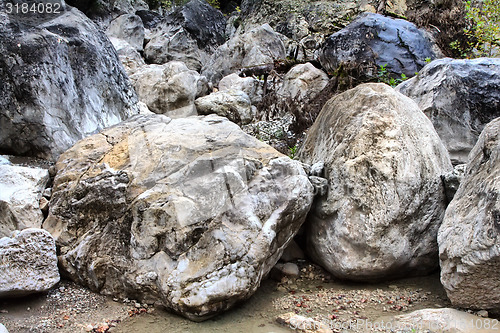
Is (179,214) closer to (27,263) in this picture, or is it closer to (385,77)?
(27,263)

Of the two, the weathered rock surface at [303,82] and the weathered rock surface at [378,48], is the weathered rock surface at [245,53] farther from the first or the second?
the weathered rock surface at [378,48]

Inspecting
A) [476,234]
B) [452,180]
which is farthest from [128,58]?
[476,234]

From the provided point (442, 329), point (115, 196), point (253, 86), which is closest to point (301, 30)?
point (253, 86)

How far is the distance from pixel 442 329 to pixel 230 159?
2194 mm

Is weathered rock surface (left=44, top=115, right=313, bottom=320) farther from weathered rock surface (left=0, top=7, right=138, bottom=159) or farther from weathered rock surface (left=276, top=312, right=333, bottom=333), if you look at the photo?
weathered rock surface (left=0, top=7, right=138, bottom=159)

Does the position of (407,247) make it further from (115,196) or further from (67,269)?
(67,269)

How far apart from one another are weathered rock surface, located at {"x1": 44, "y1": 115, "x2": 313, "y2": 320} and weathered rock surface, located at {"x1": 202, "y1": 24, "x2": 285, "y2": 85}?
5848mm

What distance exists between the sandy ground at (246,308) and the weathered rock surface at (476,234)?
0.41 meters

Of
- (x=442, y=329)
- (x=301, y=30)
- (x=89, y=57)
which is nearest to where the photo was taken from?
(x=442, y=329)

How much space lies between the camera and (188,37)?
11.9m

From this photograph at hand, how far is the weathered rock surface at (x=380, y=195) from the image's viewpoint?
3.96 metres

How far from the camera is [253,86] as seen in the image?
8.63 m

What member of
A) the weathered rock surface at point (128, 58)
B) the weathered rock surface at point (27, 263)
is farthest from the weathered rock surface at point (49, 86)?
the weathered rock surface at point (128, 58)

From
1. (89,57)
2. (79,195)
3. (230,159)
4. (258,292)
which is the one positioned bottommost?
(258,292)
